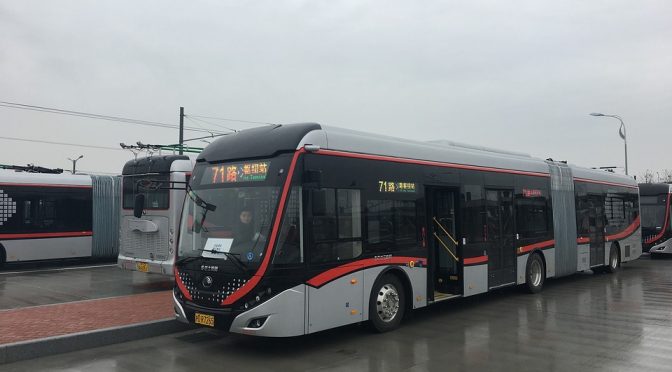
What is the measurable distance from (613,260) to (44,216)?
18416 millimetres

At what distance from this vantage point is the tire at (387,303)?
822 cm

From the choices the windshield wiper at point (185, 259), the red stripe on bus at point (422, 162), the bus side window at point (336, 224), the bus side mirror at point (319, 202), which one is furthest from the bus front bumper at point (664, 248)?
the windshield wiper at point (185, 259)

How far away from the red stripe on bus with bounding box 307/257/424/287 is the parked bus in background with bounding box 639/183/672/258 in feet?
57.8

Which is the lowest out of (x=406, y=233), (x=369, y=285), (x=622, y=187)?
(x=369, y=285)

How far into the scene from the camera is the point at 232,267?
22.9 ft

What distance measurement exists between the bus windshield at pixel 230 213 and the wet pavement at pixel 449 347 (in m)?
1.39

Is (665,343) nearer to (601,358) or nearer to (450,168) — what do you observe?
(601,358)

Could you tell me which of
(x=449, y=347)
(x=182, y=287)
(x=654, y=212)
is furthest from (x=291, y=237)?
(x=654, y=212)

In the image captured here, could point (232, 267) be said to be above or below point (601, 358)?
above

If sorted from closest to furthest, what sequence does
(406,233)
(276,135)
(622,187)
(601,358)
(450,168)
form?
1. (601,358)
2. (276,135)
3. (406,233)
4. (450,168)
5. (622,187)

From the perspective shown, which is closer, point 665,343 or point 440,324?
point 665,343

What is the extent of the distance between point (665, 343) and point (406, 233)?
417 cm

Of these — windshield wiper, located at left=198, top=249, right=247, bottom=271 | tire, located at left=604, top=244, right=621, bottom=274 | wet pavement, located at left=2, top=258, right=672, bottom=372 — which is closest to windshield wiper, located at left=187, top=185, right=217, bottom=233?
windshield wiper, located at left=198, top=249, right=247, bottom=271

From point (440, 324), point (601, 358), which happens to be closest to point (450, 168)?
point (440, 324)
